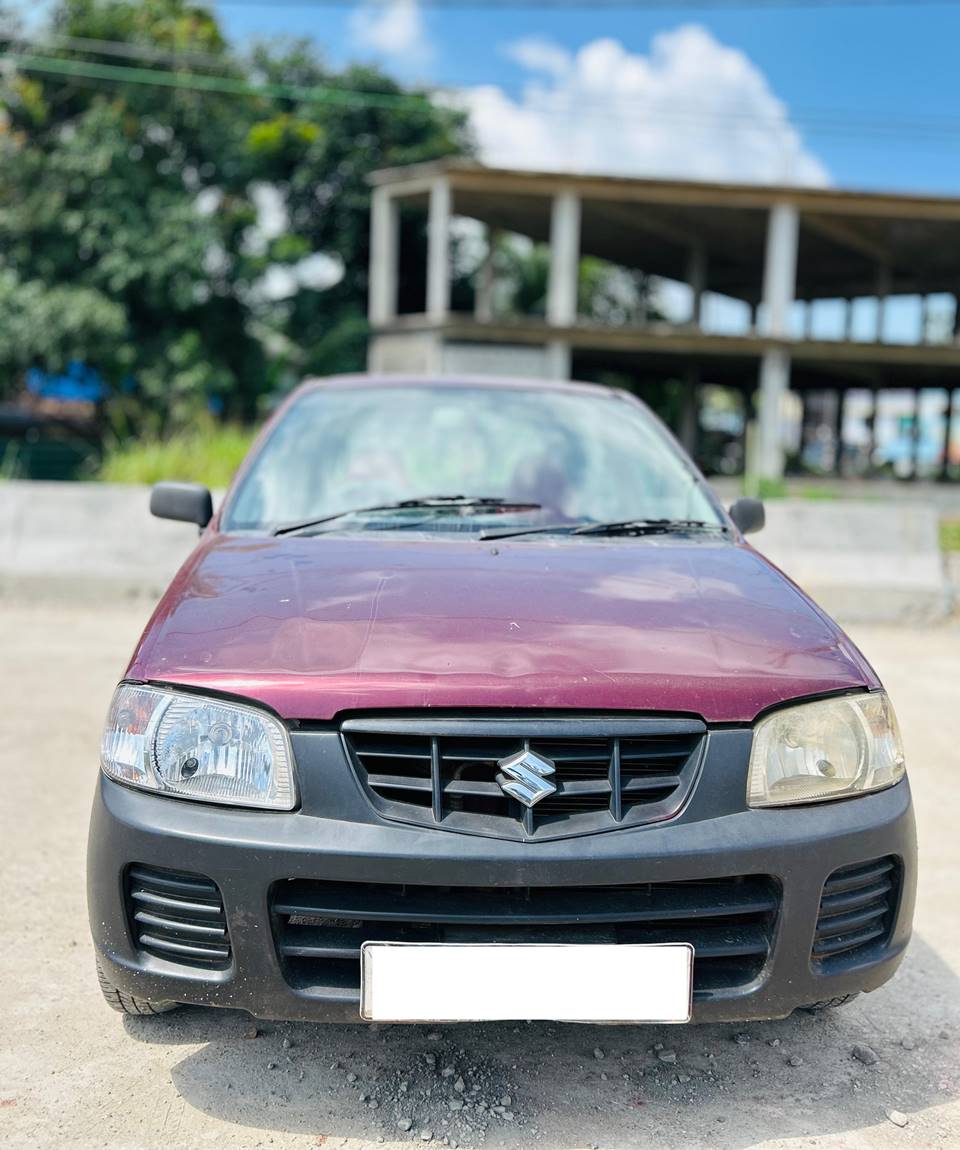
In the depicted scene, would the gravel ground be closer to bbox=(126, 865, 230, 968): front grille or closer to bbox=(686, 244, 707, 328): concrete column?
bbox=(126, 865, 230, 968): front grille

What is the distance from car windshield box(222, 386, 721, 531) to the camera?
3.23 m

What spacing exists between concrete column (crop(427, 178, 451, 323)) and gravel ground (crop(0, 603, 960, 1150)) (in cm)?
1730

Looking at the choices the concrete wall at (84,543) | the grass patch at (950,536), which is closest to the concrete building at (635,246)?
the grass patch at (950,536)

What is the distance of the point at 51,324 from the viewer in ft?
61.9

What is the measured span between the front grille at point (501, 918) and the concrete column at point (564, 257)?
17.9m

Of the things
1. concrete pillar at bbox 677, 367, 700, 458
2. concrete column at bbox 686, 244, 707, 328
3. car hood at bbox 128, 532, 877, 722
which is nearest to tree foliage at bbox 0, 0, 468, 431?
concrete column at bbox 686, 244, 707, 328

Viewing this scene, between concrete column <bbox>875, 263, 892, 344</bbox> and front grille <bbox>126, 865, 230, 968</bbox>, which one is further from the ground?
concrete column <bbox>875, 263, 892, 344</bbox>

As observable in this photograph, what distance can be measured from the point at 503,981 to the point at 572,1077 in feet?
1.82

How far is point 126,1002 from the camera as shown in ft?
7.52

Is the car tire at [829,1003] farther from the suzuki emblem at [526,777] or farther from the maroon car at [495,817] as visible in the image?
the suzuki emblem at [526,777]

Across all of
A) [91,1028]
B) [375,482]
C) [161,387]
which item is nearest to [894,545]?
[375,482]

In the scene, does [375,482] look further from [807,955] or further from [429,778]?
[807,955]

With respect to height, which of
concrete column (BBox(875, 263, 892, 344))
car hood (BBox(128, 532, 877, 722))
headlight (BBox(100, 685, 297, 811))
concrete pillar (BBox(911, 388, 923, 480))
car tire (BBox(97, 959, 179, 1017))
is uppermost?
concrete column (BBox(875, 263, 892, 344))

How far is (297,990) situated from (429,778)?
0.45m
